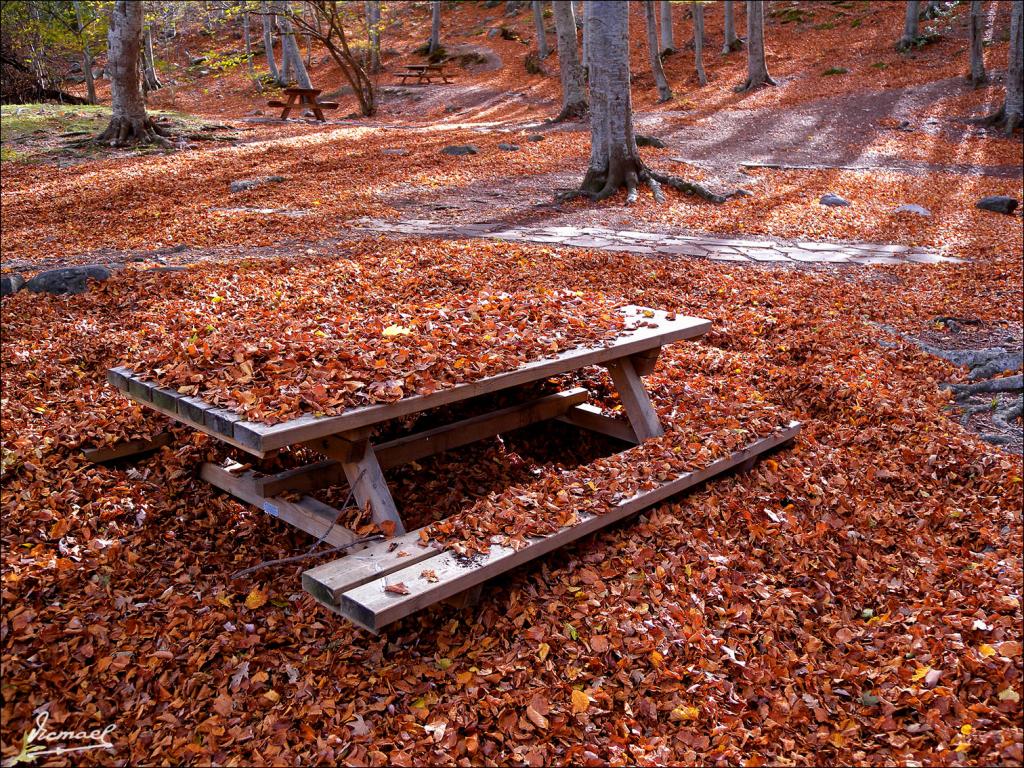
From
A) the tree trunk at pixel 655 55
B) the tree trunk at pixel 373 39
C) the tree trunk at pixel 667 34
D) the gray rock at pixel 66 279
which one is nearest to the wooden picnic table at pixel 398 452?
the gray rock at pixel 66 279

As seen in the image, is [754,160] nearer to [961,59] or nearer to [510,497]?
[961,59]

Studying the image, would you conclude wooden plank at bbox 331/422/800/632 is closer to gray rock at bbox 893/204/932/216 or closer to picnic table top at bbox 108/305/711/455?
picnic table top at bbox 108/305/711/455

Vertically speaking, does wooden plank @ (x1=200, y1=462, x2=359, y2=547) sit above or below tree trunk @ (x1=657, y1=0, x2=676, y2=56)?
below

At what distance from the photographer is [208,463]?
3848 millimetres

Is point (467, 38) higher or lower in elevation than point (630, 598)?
higher

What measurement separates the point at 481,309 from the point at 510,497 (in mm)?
1312

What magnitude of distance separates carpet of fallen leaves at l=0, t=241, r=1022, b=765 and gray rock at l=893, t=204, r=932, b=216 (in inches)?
263

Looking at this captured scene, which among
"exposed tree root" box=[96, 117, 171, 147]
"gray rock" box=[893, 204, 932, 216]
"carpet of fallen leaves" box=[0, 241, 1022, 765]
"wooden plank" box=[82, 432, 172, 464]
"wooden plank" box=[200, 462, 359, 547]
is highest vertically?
"exposed tree root" box=[96, 117, 171, 147]

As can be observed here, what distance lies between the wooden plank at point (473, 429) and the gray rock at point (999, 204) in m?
8.84

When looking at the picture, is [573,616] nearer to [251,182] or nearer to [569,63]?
[251,182]

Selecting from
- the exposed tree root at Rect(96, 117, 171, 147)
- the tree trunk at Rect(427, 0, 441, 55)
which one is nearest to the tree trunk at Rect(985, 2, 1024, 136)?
the exposed tree root at Rect(96, 117, 171, 147)

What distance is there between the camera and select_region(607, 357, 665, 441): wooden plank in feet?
14.1

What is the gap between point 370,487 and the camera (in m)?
3.30

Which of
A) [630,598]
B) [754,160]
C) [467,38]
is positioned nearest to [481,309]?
[630,598]
